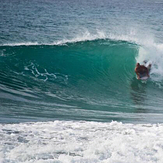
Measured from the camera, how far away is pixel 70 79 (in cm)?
1276

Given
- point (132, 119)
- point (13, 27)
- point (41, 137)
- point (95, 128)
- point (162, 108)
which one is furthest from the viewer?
point (13, 27)

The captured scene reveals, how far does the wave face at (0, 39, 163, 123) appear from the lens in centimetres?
888

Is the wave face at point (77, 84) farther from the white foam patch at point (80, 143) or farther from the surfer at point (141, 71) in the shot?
the white foam patch at point (80, 143)

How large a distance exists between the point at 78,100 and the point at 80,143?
4279mm

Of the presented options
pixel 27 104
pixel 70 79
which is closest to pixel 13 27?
pixel 70 79

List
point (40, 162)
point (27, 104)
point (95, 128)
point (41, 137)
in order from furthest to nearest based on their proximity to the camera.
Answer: point (27, 104)
point (95, 128)
point (41, 137)
point (40, 162)

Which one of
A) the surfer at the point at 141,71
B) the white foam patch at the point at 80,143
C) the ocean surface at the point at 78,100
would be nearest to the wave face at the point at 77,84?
the ocean surface at the point at 78,100

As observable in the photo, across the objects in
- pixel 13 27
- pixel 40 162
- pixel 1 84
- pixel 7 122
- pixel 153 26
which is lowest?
pixel 40 162

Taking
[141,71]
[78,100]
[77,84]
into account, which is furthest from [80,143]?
[141,71]

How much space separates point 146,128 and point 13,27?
782 inches

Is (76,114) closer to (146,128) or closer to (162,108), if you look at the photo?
(146,128)

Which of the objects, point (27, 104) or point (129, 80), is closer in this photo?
point (27, 104)

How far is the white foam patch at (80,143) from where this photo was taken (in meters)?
5.45

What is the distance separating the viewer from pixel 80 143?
19.9 ft
